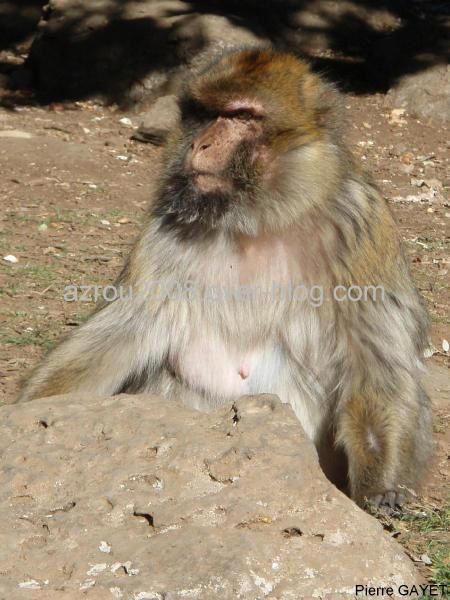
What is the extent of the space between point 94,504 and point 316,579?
529 mm

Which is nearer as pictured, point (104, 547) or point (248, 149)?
point (104, 547)

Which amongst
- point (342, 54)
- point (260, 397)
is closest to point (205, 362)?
point (260, 397)

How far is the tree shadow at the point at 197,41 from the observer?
9.23 m

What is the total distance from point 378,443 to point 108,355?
89 cm

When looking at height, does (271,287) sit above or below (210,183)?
below

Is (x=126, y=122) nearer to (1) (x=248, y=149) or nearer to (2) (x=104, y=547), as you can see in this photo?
(1) (x=248, y=149)

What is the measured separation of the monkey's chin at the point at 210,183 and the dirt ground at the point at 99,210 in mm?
625

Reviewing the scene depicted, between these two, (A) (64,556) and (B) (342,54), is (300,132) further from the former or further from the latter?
(B) (342,54)

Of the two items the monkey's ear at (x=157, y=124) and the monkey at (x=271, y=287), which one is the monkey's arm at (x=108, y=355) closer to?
the monkey at (x=271, y=287)

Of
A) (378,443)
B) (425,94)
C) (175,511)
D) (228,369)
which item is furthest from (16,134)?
(175,511)

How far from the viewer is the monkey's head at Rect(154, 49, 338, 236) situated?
320cm

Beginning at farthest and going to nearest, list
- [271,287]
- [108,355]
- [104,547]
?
[108,355] < [271,287] < [104,547]

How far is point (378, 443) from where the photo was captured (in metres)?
3.26

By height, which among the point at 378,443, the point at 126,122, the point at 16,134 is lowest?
the point at 126,122
